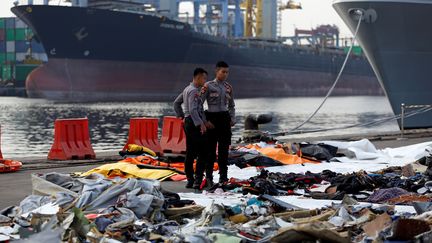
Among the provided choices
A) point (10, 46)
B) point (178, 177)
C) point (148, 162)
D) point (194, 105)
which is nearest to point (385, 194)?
point (194, 105)

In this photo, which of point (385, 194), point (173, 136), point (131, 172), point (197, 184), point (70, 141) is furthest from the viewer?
point (173, 136)

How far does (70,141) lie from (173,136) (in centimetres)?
207

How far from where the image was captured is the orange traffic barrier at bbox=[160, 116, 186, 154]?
15.2 meters

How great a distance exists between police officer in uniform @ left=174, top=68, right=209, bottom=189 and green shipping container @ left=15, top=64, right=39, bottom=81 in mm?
99438

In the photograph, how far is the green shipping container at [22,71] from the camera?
106438mm

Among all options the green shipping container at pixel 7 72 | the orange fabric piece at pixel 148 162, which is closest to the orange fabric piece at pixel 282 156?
the orange fabric piece at pixel 148 162

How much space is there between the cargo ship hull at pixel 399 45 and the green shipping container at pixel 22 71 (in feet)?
276

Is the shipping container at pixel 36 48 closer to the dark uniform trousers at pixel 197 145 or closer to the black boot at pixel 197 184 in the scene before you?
the dark uniform trousers at pixel 197 145

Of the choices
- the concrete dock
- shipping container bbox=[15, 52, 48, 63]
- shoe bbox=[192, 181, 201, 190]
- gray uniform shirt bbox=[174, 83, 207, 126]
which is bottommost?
the concrete dock

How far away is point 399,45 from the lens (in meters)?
26.5

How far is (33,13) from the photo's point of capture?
77625mm

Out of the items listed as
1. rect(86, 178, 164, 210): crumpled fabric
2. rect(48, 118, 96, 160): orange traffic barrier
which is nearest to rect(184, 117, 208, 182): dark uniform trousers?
rect(86, 178, 164, 210): crumpled fabric

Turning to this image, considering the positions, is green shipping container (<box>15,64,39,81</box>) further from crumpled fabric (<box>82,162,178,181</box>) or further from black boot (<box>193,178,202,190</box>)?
black boot (<box>193,178,202,190</box>)

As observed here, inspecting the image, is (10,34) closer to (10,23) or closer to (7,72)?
(10,23)
